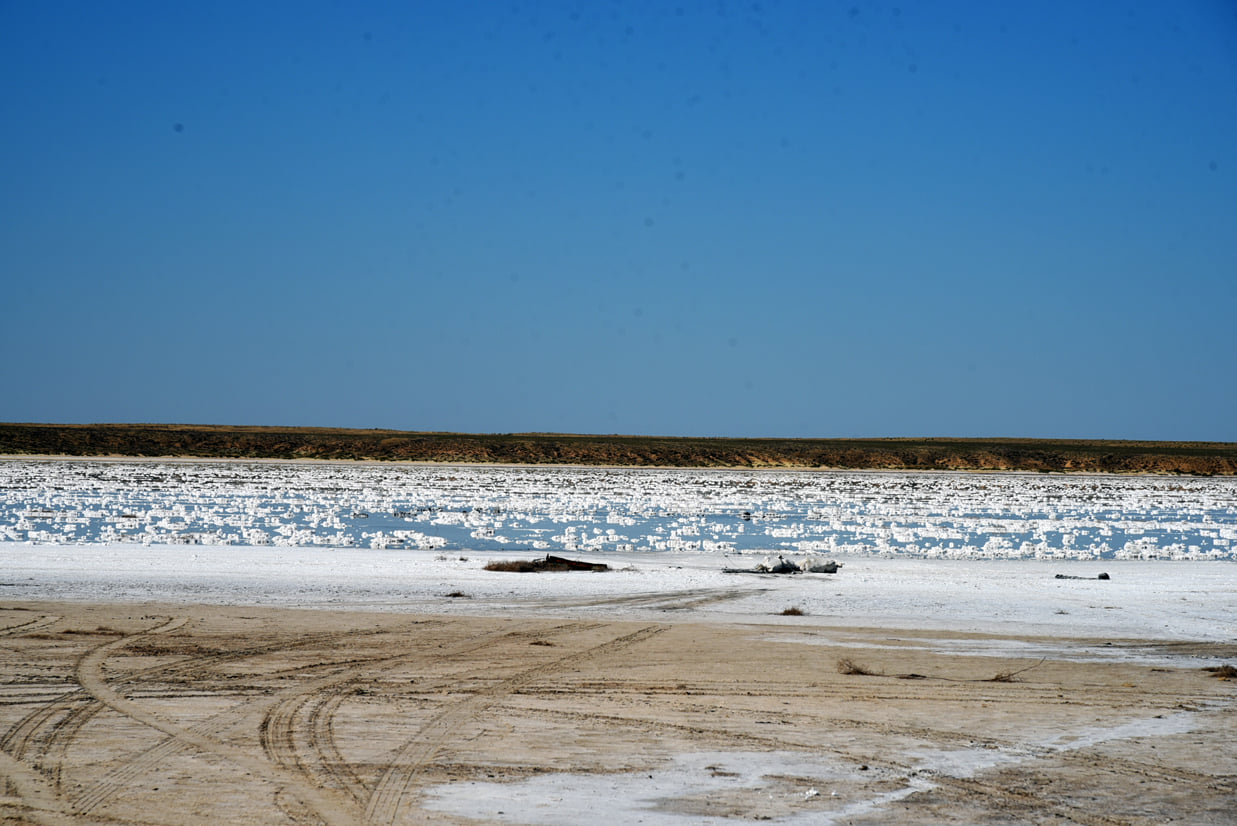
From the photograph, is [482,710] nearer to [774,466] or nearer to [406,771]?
[406,771]

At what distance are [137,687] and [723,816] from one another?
5.48 metres

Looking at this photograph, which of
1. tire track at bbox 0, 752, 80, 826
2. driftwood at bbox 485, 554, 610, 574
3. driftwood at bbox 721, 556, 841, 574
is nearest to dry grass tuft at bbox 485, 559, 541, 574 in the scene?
driftwood at bbox 485, 554, 610, 574

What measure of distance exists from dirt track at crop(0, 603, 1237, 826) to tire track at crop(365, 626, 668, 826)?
1.0 inches

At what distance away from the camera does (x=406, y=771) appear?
7.37 m

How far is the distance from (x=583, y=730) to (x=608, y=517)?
81.3ft

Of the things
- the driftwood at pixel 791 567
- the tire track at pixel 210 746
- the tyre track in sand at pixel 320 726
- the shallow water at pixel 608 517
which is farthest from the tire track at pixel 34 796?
the shallow water at pixel 608 517

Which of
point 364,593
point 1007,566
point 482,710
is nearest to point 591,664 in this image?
point 482,710

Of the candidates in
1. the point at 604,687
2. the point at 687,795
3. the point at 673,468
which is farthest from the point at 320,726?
the point at 673,468

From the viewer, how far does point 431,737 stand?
8203 mm

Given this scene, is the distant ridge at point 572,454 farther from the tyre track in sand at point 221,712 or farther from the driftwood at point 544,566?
the tyre track in sand at point 221,712

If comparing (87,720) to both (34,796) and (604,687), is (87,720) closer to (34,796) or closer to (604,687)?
(34,796)

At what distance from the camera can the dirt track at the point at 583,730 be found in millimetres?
6789

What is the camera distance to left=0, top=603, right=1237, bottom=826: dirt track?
6.79 m

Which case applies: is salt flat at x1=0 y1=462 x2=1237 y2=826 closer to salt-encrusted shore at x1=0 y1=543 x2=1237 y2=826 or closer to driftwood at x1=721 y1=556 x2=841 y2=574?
salt-encrusted shore at x1=0 y1=543 x2=1237 y2=826
